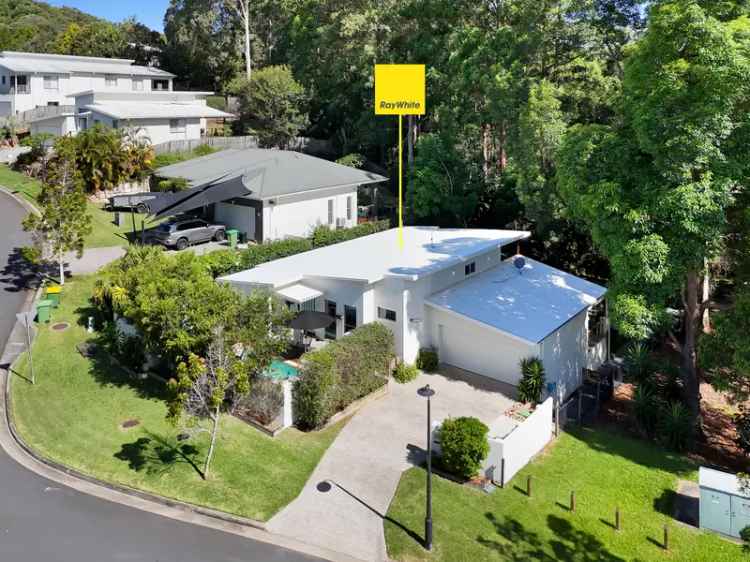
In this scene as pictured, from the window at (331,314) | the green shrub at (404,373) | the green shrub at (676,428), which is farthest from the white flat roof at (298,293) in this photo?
the green shrub at (676,428)

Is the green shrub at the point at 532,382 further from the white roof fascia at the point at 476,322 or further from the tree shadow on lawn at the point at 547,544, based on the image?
the tree shadow on lawn at the point at 547,544

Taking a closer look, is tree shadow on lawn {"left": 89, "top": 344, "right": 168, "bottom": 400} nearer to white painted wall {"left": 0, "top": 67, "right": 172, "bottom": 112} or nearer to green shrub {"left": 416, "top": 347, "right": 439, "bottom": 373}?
green shrub {"left": 416, "top": 347, "right": 439, "bottom": 373}

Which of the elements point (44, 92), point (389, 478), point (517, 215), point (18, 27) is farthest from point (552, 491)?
point (18, 27)

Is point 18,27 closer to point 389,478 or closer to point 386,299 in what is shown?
point 386,299

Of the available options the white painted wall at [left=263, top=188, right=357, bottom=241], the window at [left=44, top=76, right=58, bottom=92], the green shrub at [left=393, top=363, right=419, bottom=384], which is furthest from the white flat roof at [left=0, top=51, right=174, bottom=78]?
the green shrub at [left=393, top=363, right=419, bottom=384]

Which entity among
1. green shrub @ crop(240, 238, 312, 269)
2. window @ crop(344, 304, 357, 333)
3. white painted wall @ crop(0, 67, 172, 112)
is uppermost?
white painted wall @ crop(0, 67, 172, 112)

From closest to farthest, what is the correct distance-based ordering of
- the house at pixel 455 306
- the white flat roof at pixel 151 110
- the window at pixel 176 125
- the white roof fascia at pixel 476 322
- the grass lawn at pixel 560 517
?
the grass lawn at pixel 560 517 < the white roof fascia at pixel 476 322 < the house at pixel 455 306 < the white flat roof at pixel 151 110 < the window at pixel 176 125
